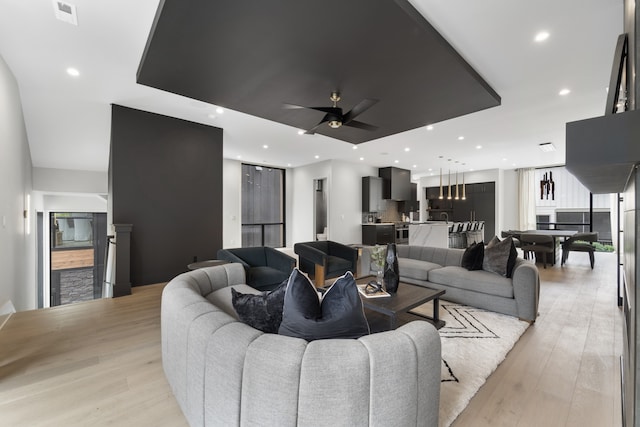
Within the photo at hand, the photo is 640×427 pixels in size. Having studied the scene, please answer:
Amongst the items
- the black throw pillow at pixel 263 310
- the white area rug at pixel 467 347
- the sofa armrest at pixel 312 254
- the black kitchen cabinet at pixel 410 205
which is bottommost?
the white area rug at pixel 467 347

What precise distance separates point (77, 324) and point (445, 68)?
4846mm

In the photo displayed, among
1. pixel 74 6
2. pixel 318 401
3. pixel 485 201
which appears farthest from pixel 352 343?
pixel 485 201

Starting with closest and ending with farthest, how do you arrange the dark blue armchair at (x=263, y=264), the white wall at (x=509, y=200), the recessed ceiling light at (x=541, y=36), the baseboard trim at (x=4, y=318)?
the recessed ceiling light at (x=541, y=36)
the baseboard trim at (x=4, y=318)
the dark blue armchair at (x=263, y=264)
the white wall at (x=509, y=200)

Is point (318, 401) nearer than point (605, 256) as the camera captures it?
Yes

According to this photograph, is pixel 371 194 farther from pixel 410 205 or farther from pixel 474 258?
pixel 474 258

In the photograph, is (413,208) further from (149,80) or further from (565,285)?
(149,80)

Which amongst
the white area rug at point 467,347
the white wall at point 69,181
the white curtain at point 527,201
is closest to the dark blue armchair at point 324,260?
the white area rug at point 467,347

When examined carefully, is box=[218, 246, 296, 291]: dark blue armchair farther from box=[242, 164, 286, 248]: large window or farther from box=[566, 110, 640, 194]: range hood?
box=[242, 164, 286, 248]: large window

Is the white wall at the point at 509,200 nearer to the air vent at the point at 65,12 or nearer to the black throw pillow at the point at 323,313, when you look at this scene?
the black throw pillow at the point at 323,313

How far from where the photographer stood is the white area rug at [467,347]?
185cm

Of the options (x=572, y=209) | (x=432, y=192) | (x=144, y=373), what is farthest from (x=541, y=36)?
(x=432, y=192)

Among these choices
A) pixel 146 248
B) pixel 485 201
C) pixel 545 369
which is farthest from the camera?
pixel 485 201

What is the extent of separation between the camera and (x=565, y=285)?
15.1ft

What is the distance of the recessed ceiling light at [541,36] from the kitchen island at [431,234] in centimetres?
535
